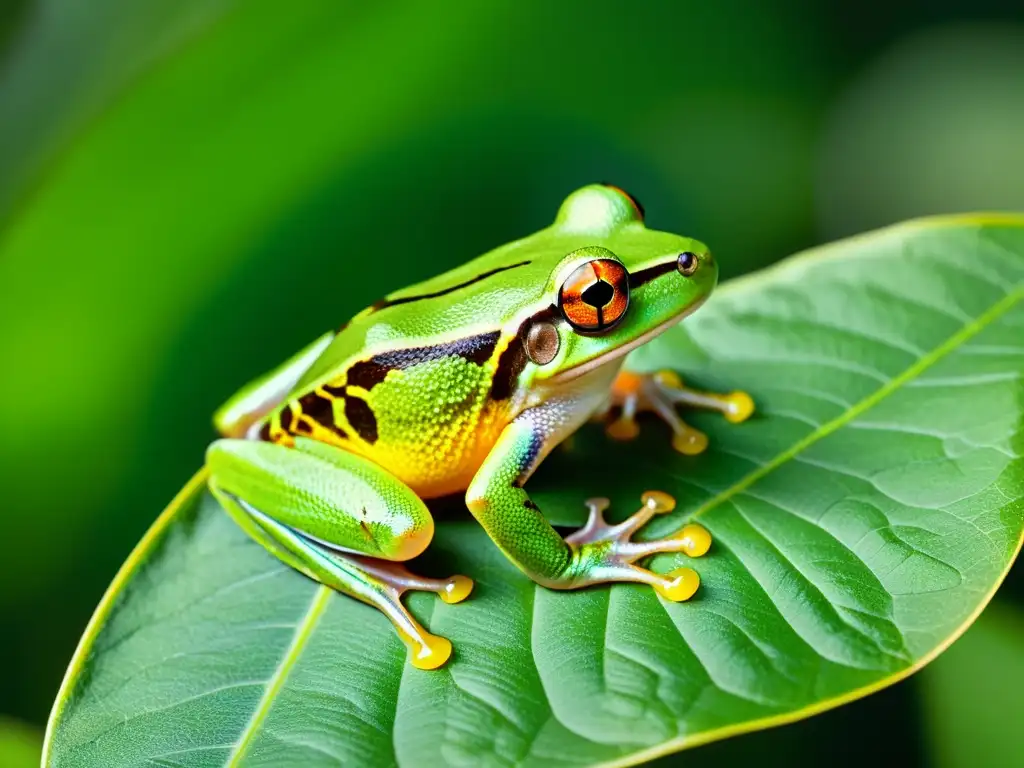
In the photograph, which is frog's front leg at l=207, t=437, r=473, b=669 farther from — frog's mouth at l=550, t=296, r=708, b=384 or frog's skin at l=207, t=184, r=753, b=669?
frog's mouth at l=550, t=296, r=708, b=384

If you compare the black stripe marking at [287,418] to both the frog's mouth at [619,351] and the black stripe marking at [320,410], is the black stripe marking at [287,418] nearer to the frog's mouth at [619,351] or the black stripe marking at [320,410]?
the black stripe marking at [320,410]

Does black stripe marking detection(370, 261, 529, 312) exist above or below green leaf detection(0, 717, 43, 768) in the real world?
above

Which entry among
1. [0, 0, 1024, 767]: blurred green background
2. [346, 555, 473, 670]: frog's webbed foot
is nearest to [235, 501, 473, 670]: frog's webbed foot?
[346, 555, 473, 670]: frog's webbed foot

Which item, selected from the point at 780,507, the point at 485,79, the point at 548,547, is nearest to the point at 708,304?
the point at 780,507

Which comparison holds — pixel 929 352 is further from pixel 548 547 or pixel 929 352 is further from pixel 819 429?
pixel 548 547

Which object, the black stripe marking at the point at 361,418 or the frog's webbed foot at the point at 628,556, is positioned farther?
the black stripe marking at the point at 361,418

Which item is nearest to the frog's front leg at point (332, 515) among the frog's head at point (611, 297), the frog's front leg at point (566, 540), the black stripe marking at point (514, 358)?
the frog's front leg at point (566, 540)
